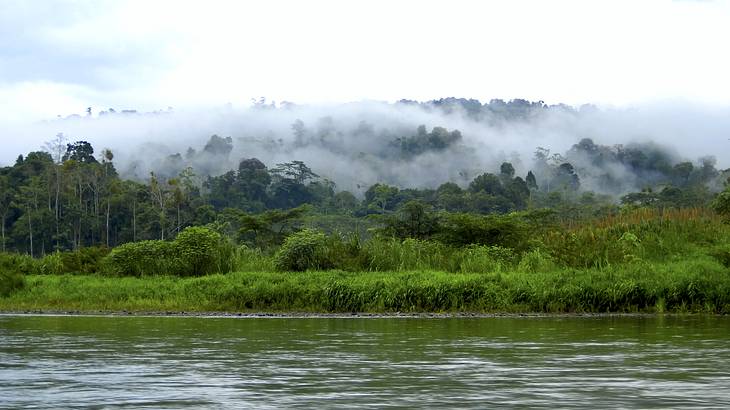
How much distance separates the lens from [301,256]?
1145 inches

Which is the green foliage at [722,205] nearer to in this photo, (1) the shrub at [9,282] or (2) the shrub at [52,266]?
(2) the shrub at [52,266]

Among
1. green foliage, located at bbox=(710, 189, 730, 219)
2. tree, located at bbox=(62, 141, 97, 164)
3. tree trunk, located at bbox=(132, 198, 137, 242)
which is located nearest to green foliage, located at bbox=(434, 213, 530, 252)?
green foliage, located at bbox=(710, 189, 730, 219)

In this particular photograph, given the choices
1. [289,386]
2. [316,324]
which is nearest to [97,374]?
[289,386]

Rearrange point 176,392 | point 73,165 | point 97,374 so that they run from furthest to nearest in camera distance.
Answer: point 73,165
point 97,374
point 176,392

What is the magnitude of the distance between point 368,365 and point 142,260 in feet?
63.7

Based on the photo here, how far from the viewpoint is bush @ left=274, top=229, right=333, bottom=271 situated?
95.2ft

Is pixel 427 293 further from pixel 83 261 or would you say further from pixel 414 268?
pixel 83 261

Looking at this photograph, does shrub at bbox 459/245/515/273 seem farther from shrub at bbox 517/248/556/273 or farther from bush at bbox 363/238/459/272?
shrub at bbox 517/248/556/273

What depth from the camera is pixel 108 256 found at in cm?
3047

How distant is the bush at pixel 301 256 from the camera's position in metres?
29.0

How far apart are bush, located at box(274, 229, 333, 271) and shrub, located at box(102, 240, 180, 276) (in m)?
3.77

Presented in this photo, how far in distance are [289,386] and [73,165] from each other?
72930 millimetres

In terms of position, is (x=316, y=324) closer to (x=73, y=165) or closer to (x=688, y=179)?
(x=73, y=165)

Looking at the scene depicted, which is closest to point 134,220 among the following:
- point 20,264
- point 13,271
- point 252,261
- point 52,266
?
point 20,264
